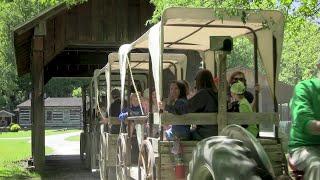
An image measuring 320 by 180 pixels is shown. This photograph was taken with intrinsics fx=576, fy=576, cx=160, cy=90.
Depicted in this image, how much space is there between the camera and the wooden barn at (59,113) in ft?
318

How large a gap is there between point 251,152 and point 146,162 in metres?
→ 3.41

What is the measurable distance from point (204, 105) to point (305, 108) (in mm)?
2671

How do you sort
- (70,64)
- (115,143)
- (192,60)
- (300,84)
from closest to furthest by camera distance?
(300,84) → (115,143) → (192,60) → (70,64)

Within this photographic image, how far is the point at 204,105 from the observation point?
6.28 metres

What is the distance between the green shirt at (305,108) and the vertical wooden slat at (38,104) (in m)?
13.7

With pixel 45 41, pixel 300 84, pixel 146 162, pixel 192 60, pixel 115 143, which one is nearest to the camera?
pixel 300 84

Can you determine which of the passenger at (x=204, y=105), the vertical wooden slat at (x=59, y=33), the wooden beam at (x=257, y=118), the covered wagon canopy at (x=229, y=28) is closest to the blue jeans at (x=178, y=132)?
the passenger at (x=204, y=105)

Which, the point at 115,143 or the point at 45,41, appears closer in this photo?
the point at 115,143

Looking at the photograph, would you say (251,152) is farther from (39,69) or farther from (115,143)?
(39,69)

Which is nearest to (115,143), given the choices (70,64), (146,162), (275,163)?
(146,162)

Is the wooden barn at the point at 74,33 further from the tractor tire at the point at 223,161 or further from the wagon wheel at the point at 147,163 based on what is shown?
the tractor tire at the point at 223,161

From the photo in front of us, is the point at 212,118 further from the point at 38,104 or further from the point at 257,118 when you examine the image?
the point at 38,104

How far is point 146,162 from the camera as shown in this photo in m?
7.04

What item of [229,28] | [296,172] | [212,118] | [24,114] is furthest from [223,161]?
[24,114]
